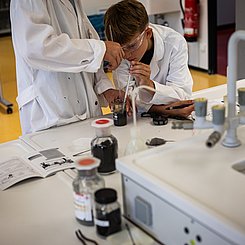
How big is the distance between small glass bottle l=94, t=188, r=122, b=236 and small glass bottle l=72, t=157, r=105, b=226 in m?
0.03

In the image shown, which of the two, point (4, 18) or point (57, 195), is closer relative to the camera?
point (57, 195)

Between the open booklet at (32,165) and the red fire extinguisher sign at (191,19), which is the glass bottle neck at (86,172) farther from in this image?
the red fire extinguisher sign at (191,19)

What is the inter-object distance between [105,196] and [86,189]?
0.07 metres

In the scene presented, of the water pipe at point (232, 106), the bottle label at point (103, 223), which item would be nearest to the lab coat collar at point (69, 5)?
the water pipe at point (232, 106)

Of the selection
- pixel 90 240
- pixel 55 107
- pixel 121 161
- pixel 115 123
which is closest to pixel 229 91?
pixel 121 161

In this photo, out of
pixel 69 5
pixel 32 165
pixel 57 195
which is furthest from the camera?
pixel 69 5

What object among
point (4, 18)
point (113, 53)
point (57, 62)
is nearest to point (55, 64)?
point (57, 62)

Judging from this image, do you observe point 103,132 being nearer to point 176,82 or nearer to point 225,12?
point 176,82

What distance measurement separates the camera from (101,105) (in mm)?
1883

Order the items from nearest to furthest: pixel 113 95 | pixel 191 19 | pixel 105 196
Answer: pixel 105 196 < pixel 113 95 < pixel 191 19

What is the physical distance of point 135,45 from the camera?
176 centimetres

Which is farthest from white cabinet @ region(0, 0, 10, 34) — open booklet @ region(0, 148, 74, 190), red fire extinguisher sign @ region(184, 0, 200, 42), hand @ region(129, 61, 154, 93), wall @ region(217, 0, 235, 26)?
open booklet @ region(0, 148, 74, 190)

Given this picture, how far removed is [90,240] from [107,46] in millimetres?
738

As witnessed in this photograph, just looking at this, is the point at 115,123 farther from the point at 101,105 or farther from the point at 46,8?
the point at 46,8
